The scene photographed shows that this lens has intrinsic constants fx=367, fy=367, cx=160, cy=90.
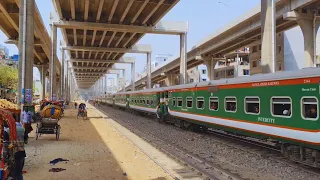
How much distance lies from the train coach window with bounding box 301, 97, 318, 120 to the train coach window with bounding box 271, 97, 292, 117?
63cm

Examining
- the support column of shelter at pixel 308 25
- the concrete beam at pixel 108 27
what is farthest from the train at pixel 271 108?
the concrete beam at pixel 108 27

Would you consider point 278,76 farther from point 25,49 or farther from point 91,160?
point 25,49

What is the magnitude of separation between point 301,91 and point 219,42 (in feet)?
141

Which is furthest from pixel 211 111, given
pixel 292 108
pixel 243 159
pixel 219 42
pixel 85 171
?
pixel 219 42

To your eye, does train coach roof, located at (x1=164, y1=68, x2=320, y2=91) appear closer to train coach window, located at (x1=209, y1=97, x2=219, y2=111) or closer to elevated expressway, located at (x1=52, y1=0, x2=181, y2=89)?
train coach window, located at (x1=209, y1=97, x2=219, y2=111)

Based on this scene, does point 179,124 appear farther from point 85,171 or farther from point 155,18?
point 155,18

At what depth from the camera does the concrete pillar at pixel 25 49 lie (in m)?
23.0

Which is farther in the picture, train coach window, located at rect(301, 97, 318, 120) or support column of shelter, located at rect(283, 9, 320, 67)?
support column of shelter, located at rect(283, 9, 320, 67)

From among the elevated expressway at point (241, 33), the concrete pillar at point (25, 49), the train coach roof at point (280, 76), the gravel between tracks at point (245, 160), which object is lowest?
the gravel between tracks at point (245, 160)

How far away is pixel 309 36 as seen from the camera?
115 ft

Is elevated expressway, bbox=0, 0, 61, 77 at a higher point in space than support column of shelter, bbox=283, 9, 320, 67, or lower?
higher

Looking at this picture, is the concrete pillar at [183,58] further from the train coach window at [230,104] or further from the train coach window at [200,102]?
the train coach window at [230,104]

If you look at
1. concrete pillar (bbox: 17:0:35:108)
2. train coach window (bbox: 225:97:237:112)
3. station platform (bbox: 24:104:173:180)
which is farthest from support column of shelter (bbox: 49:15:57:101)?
train coach window (bbox: 225:97:237:112)

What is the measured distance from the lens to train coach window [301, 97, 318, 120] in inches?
387
